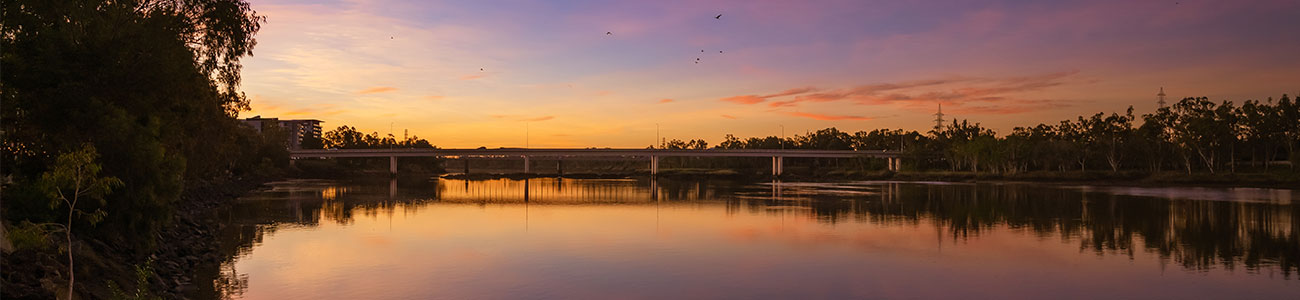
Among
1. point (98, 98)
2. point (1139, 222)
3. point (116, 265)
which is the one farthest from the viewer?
point (1139, 222)

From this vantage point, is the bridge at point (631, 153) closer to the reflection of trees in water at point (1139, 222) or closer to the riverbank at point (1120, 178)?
the riverbank at point (1120, 178)

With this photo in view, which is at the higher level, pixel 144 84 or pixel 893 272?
pixel 144 84

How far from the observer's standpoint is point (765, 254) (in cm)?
3491

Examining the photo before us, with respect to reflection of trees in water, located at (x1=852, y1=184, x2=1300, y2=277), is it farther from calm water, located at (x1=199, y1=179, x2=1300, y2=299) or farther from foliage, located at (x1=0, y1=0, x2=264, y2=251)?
foliage, located at (x1=0, y1=0, x2=264, y2=251)

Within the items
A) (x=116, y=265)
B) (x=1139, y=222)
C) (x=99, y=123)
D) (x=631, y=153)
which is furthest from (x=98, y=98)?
(x=631, y=153)

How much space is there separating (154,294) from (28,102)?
9915 millimetres

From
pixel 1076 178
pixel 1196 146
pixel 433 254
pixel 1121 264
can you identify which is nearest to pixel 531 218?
pixel 433 254

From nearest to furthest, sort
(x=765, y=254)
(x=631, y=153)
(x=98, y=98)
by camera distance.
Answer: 1. (x=98, y=98)
2. (x=765, y=254)
3. (x=631, y=153)

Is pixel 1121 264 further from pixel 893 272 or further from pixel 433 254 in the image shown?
pixel 433 254

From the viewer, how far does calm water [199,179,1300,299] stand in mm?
26406

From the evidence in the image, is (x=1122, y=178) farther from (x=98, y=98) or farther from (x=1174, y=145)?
(x=98, y=98)

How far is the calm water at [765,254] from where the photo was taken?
2641cm

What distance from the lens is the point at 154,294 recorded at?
23375 mm

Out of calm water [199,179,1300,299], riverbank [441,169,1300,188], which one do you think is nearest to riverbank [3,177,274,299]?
calm water [199,179,1300,299]
